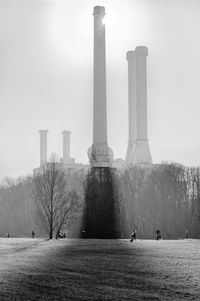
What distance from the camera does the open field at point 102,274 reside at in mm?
20500

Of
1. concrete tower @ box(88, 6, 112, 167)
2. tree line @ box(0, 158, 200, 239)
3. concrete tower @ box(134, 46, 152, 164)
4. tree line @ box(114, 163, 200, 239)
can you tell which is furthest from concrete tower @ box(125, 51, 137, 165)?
concrete tower @ box(88, 6, 112, 167)

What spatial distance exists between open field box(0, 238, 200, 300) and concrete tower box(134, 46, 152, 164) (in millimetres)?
61767

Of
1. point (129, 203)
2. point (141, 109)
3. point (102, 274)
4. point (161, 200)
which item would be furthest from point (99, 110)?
point (102, 274)

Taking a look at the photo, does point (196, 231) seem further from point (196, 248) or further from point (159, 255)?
point (159, 255)

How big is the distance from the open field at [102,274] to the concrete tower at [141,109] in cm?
6177

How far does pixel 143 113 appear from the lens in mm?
96188

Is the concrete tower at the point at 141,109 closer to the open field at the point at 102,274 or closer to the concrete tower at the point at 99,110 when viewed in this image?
the concrete tower at the point at 99,110

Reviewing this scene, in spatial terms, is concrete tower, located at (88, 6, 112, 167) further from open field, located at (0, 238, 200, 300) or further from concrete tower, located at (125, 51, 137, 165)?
open field, located at (0, 238, 200, 300)

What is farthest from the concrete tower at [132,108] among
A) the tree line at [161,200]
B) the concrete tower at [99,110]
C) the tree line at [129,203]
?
the concrete tower at [99,110]

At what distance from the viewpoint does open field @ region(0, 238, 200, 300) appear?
20.5 m

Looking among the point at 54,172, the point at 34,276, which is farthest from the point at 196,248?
the point at 54,172

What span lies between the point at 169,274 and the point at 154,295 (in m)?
4.56

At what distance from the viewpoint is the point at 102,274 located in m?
24.8

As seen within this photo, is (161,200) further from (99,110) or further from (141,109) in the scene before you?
(141,109)
